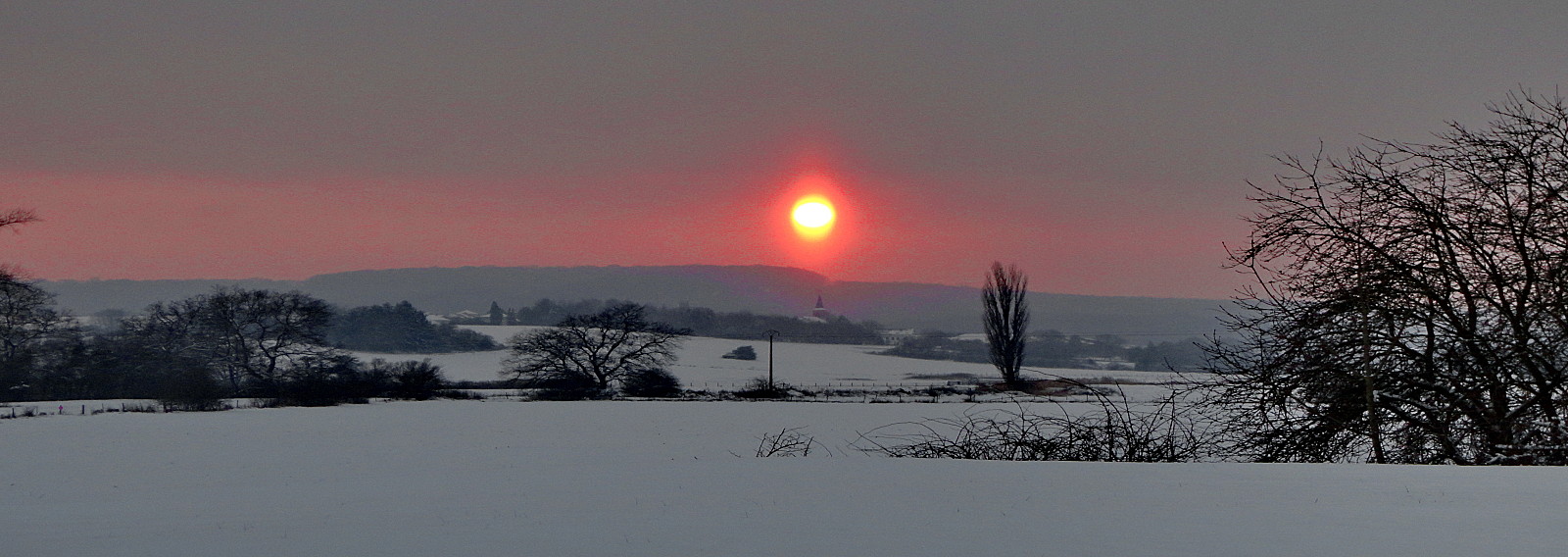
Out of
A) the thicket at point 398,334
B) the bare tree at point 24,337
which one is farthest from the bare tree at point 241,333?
the thicket at point 398,334

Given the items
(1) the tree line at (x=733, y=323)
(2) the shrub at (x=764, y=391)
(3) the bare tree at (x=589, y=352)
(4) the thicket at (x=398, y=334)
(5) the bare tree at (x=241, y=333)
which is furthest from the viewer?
(1) the tree line at (x=733, y=323)

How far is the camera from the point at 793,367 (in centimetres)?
8381

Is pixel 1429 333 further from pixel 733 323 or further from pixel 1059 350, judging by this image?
pixel 733 323

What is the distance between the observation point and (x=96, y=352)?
50750 mm

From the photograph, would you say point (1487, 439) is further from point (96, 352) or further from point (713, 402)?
point (96, 352)

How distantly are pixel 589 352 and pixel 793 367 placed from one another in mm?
27444

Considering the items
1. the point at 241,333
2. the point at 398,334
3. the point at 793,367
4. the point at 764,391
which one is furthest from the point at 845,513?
the point at 398,334

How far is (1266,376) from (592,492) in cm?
764

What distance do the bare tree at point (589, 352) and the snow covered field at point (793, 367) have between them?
502 centimetres

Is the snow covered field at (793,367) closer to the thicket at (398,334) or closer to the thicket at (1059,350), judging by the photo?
the thicket at (398,334)

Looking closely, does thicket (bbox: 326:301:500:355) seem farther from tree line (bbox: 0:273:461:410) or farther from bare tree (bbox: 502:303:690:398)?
bare tree (bbox: 502:303:690:398)

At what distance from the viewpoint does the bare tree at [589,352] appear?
57688mm

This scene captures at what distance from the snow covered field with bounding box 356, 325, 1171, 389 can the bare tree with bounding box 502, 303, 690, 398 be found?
5.02 m

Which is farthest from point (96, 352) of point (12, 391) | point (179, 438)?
point (179, 438)
